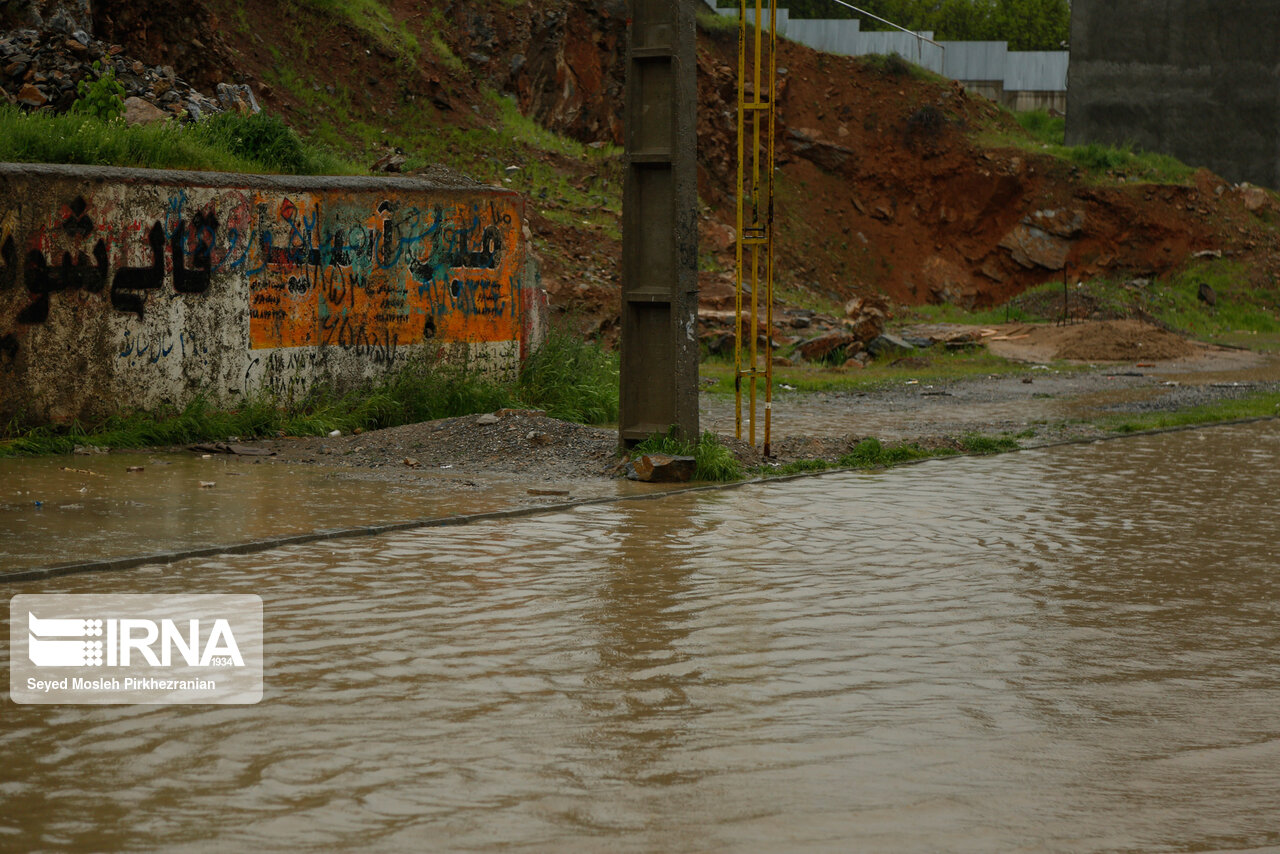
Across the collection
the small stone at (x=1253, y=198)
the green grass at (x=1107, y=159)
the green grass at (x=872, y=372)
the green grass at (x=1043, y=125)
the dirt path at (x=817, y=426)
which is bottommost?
the dirt path at (x=817, y=426)

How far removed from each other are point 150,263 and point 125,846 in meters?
10.3

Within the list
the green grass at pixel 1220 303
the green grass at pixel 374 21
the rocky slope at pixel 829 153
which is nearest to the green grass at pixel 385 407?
the rocky slope at pixel 829 153

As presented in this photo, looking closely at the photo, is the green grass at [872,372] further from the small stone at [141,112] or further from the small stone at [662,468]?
the small stone at [662,468]

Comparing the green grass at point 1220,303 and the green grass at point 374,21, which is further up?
the green grass at point 374,21

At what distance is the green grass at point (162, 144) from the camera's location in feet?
47.2

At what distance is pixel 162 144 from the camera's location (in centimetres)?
1517

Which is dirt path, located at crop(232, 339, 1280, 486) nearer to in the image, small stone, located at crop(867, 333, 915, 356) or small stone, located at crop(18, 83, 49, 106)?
small stone, located at crop(867, 333, 915, 356)

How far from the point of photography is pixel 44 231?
12.7 m

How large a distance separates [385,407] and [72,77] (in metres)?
8.86

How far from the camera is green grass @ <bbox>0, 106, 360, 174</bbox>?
47.2 ft

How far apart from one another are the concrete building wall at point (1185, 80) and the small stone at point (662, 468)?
41870 mm

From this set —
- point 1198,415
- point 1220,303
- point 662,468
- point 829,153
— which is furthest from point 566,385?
point 829,153

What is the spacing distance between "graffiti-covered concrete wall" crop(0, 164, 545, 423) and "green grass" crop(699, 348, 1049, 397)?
251 inches

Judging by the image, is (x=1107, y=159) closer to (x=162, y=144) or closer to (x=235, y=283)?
(x=162, y=144)
